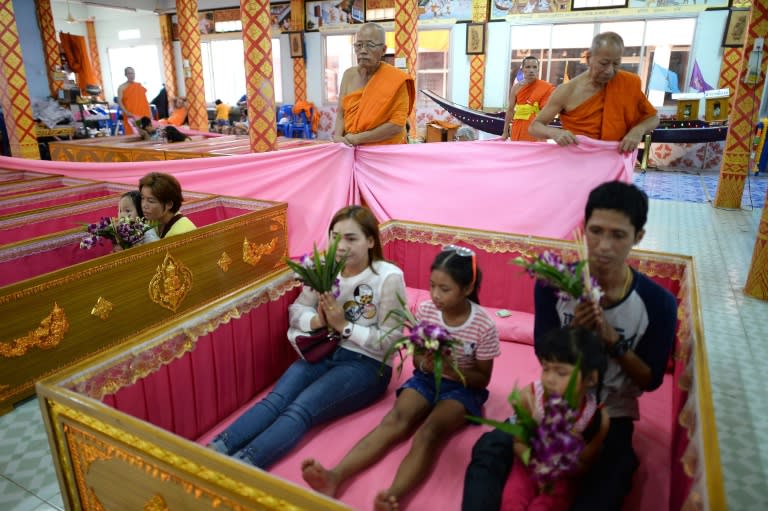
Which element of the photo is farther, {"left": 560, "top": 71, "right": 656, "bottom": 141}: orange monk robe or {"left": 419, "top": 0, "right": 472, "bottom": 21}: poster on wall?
{"left": 419, "top": 0, "right": 472, "bottom": 21}: poster on wall

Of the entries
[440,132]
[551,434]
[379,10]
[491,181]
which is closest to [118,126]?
[379,10]

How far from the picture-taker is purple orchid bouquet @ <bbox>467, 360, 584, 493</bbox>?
1201mm

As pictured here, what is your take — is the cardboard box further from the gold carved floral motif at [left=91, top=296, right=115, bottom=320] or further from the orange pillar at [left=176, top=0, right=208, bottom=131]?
the gold carved floral motif at [left=91, top=296, right=115, bottom=320]

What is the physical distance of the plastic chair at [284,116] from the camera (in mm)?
12945

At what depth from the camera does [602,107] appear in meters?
3.11

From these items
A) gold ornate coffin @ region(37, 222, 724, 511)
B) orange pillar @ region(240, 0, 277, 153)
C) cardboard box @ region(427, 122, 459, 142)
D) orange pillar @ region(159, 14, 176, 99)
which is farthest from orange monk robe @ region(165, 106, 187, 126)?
gold ornate coffin @ region(37, 222, 724, 511)

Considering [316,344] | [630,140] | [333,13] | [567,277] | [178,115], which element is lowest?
[316,344]

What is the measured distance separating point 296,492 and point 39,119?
37.3ft

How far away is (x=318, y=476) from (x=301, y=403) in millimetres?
372

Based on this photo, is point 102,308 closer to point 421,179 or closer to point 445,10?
point 421,179

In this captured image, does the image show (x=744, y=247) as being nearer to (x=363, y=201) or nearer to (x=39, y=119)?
(x=363, y=201)

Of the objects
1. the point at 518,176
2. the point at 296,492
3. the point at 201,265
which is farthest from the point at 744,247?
the point at 296,492

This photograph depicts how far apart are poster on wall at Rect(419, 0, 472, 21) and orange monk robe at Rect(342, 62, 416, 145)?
29.4ft

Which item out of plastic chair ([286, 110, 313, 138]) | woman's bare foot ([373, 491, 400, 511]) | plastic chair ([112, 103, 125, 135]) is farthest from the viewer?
plastic chair ([112, 103, 125, 135])
